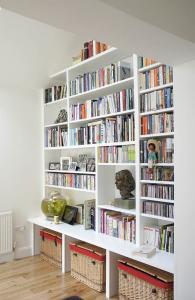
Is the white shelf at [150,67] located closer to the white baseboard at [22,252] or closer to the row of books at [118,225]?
the row of books at [118,225]

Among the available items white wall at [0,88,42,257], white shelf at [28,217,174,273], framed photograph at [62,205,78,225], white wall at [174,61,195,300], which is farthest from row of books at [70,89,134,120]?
white shelf at [28,217,174,273]

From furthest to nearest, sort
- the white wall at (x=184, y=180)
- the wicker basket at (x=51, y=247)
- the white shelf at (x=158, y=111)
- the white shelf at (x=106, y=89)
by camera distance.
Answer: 1. the wicker basket at (x=51, y=247)
2. the white shelf at (x=106, y=89)
3. the white shelf at (x=158, y=111)
4. the white wall at (x=184, y=180)

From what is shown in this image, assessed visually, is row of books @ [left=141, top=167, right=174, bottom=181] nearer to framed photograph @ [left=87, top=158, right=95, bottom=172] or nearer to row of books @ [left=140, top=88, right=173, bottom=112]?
row of books @ [left=140, top=88, right=173, bottom=112]

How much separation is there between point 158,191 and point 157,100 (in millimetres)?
824

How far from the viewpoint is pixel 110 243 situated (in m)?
2.90

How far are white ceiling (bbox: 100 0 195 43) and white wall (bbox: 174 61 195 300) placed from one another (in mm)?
319

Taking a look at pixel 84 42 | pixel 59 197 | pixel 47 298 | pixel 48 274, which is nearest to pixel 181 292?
pixel 47 298

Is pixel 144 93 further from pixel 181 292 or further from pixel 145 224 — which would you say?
pixel 181 292

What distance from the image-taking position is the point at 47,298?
283cm

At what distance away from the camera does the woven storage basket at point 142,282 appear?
7.77 ft

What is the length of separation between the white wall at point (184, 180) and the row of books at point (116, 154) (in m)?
0.84

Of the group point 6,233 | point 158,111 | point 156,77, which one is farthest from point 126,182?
point 6,233

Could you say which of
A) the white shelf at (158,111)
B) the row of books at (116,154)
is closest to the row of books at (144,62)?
the white shelf at (158,111)

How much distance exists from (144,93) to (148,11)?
4.28ft
